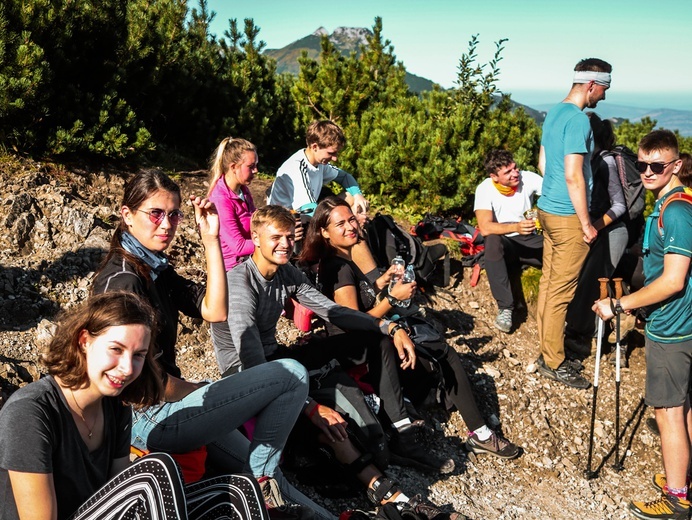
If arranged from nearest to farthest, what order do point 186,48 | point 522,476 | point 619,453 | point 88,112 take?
point 522,476 < point 619,453 < point 88,112 < point 186,48

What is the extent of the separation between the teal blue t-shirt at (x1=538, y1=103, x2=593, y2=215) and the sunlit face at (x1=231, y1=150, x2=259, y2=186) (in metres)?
2.49

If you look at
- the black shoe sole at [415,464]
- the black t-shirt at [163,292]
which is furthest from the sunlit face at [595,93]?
the black t-shirt at [163,292]

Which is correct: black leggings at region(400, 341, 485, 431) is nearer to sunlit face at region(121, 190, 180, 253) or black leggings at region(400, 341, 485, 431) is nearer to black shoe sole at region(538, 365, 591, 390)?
black shoe sole at region(538, 365, 591, 390)

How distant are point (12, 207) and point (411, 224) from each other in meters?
4.49

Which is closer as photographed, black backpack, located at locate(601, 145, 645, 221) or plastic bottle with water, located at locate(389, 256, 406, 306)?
plastic bottle with water, located at locate(389, 256, 406, 306)

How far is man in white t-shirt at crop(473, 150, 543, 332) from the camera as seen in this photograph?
21.9 ft

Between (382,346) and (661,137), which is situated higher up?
(661,137)

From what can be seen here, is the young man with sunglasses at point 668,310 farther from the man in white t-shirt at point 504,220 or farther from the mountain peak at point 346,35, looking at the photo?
the mountain peak at point 346,35

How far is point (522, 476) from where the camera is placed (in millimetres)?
5090

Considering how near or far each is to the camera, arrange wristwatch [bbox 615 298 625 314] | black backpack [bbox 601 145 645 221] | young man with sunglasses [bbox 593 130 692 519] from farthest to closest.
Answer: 1. black backpack [bbox 601 145 645 221]
2. wristwatch [bbox 615 298 625 314]
3. young man with sunglasses [bbox 593 130 692 519]

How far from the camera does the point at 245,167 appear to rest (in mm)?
5410

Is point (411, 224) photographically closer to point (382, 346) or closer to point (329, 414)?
point (382, 346)

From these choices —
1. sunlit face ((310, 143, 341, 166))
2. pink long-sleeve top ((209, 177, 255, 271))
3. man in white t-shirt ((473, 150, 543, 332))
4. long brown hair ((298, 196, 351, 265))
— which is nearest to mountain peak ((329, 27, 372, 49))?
man in white t-shirt ((473, 150, 543, 332))

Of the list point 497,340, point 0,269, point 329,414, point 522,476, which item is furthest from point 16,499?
point 497,340
